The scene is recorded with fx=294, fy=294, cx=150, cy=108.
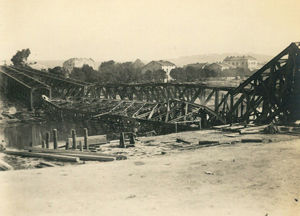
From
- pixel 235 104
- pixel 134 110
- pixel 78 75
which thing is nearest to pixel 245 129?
pixel 235 104

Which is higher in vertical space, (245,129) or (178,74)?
(178,74)

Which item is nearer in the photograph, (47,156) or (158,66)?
(47,156)

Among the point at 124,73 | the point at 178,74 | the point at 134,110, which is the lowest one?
the point at 134,110

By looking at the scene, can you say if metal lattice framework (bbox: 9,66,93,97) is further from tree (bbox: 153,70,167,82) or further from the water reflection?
tree (bbox: 153,70,167,82)

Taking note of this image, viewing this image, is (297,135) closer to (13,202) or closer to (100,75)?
(13,202)

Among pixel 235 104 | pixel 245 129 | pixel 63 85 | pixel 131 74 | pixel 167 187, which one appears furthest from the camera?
pixel 131 74

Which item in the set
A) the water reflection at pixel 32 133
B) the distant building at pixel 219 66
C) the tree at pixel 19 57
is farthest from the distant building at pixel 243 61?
the water reflection at pixel 32 133

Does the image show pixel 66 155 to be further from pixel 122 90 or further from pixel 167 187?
pixel 122 90

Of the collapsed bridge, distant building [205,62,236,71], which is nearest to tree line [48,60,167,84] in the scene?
distant building [205,62,236,71]
